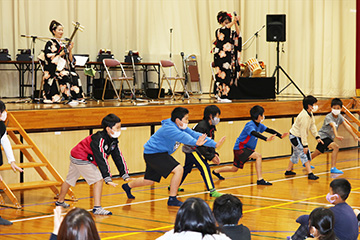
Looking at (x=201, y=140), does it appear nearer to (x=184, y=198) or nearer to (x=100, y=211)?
(x=184, y=198)

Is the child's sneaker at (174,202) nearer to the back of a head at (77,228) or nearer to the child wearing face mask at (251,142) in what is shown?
the child wearing face mask at (251,142)

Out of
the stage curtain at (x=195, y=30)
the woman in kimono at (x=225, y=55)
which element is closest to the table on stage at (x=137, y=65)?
the stage curtain at (x=195, y=30)

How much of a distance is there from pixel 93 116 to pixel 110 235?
12.4ft

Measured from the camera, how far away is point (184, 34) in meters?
15.9

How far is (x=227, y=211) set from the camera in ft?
11.4

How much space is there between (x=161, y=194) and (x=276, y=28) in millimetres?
7484

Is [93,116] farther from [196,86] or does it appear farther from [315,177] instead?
[196,86]

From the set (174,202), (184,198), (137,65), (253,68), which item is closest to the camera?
(174,202)

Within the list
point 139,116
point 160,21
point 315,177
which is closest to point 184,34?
point 160,21

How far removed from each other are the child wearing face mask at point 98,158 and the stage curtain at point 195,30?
675 cm

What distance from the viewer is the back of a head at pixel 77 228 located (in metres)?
2.46

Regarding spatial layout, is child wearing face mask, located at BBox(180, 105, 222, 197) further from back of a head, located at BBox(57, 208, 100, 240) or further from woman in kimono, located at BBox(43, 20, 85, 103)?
back of a head, located at BBox(57, 208, 100, 240)

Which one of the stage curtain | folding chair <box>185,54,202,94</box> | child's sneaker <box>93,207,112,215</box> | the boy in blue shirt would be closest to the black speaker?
folding chair <box>185,54,202,94</box>

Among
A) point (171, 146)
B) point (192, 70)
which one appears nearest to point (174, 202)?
point (171, 146)
